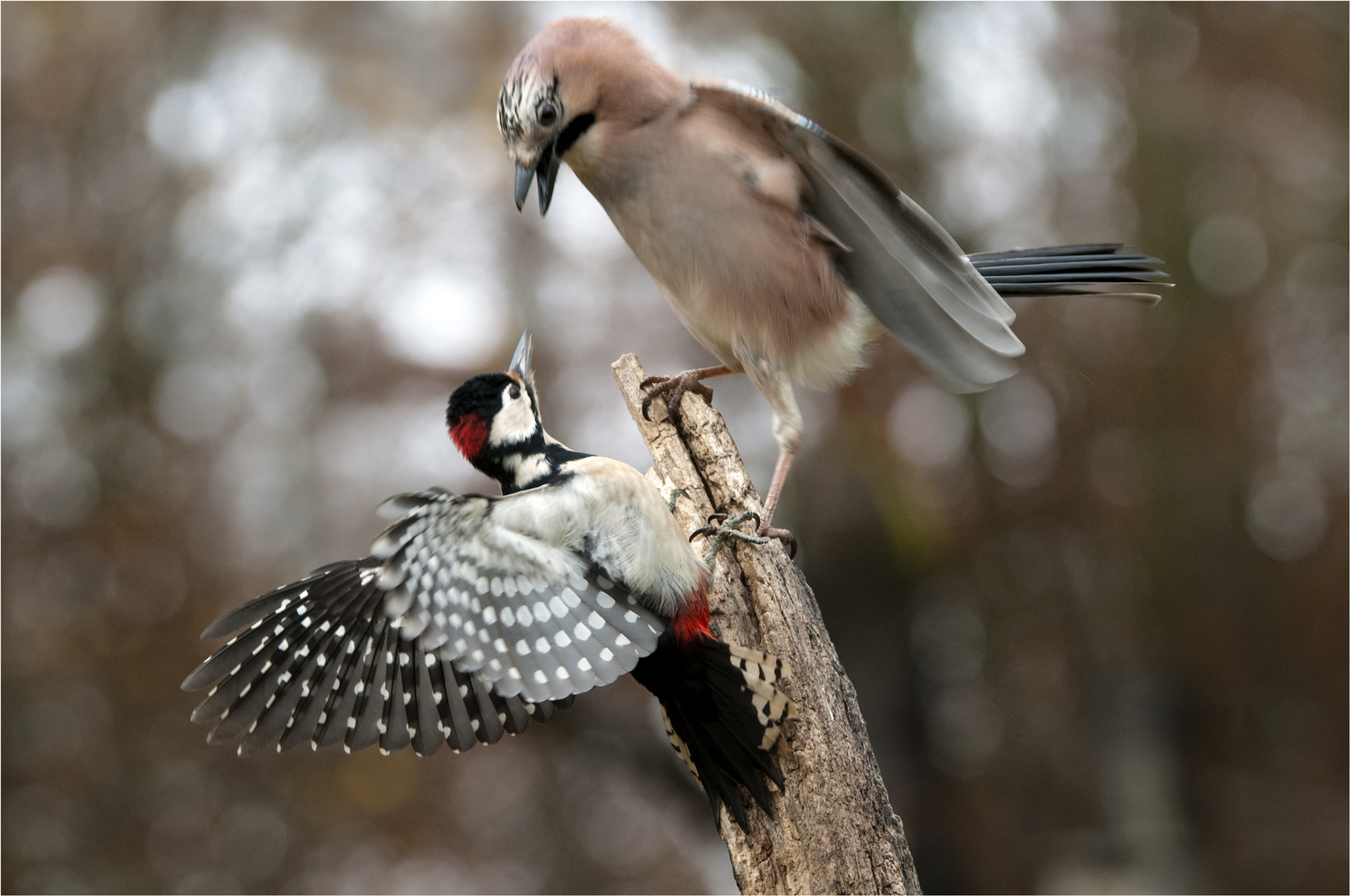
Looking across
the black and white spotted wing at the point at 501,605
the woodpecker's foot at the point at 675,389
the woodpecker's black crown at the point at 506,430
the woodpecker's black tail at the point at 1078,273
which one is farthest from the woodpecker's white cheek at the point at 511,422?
the woodpecker's black tail at the point at 1078,273

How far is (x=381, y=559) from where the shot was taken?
188 cm

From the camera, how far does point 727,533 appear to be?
228 cm

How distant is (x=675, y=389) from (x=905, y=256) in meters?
0.69

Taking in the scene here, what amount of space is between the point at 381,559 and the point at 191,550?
437 centimetres

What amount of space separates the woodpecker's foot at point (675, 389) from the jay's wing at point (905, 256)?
1.73ft

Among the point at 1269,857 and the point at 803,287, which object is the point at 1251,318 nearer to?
the point at 1269,857

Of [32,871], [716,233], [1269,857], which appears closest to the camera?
[716,233]

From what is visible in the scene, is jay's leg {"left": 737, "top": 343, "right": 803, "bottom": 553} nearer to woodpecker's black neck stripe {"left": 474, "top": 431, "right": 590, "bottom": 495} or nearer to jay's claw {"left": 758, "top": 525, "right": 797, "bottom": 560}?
jay's claw {"left": 758, "top": 525, "right": 797, "bottom": 560}

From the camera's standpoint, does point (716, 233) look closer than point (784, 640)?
No

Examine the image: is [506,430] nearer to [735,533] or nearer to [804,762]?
[735,533]

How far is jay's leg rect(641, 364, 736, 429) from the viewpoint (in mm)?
2479

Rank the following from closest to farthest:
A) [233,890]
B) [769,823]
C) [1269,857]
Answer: [769,823] < [233,890] < [1269,857]

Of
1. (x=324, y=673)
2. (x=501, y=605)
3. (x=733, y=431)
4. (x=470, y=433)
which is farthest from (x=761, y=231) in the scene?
(x=733, y=431)

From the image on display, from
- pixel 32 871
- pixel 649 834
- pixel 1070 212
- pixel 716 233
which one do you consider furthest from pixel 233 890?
pixel 1070 212
